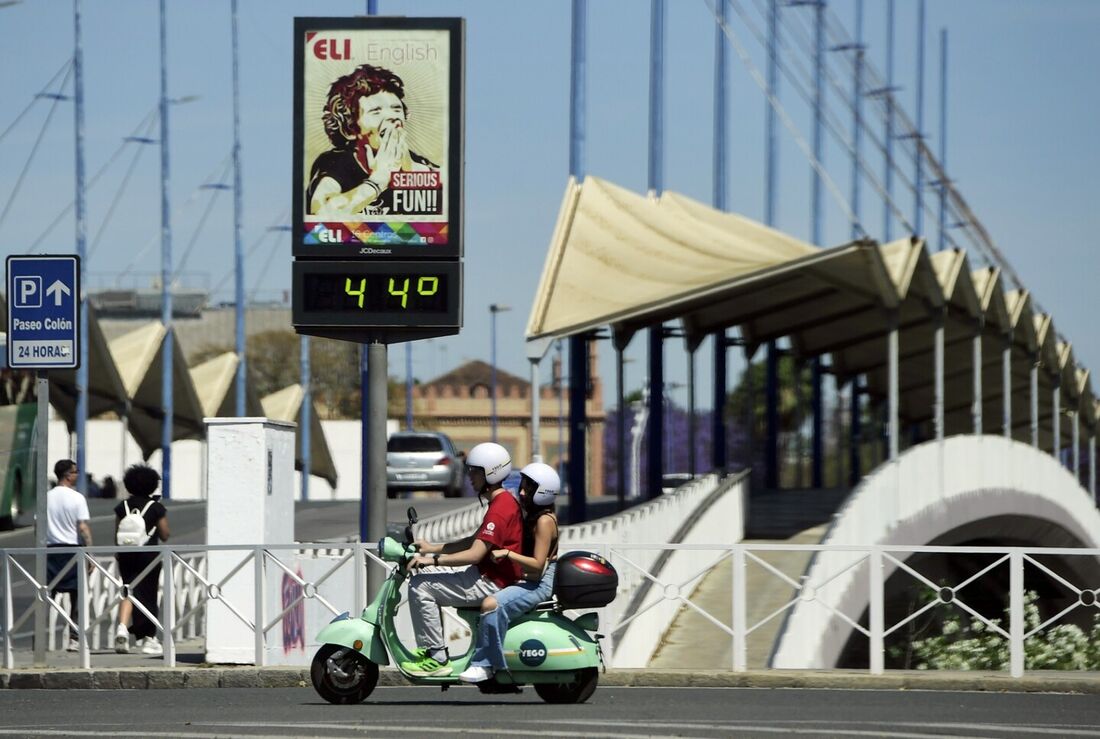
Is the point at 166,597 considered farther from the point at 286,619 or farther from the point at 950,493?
the point at 950,493

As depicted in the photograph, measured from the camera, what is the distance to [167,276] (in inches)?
2165

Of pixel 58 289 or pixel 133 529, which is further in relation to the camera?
pixel 133 529

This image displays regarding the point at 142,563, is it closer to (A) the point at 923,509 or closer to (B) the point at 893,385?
(A) the point at 923,509

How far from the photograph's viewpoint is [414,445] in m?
49.0

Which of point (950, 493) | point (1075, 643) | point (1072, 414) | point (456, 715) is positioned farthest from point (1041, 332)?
point (456, 715)

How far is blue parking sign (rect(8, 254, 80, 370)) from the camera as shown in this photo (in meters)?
14.9

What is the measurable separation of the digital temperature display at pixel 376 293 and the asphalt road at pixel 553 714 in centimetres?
270

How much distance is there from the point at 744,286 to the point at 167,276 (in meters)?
22.2

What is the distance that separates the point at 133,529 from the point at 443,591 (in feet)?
21.6

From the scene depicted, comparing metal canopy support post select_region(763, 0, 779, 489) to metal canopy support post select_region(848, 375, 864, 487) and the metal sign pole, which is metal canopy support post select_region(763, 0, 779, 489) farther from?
the metal sign pole

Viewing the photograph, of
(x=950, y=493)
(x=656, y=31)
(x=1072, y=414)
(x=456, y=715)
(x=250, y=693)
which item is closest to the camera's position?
(x=456, y=715)

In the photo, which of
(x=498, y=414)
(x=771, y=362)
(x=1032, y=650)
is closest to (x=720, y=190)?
(x=771, y=362)

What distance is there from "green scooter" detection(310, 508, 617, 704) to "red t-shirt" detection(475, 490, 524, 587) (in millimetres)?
231

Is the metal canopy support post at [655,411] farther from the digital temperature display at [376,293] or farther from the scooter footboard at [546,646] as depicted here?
the scooter footboard at [546,646]
